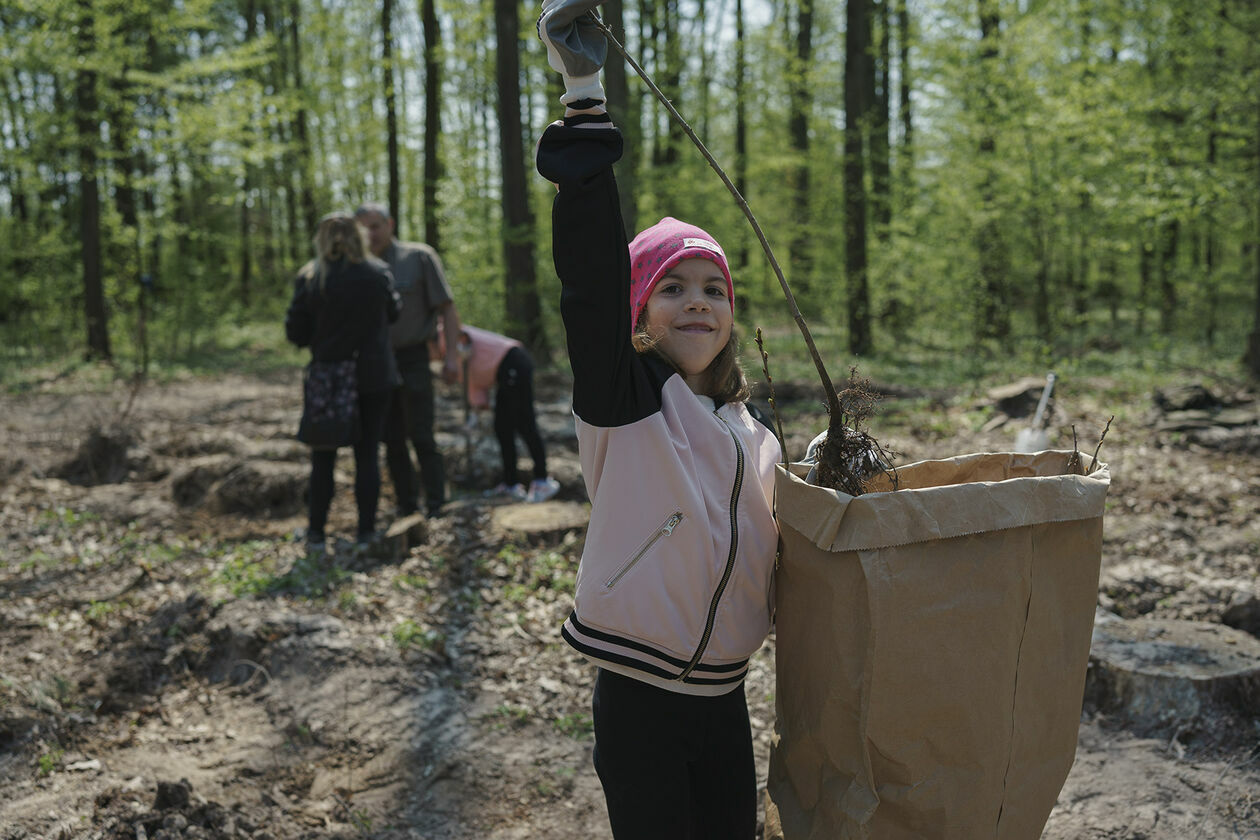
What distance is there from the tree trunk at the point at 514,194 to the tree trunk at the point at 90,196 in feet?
19.7

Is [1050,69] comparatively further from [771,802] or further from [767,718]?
[771,802]

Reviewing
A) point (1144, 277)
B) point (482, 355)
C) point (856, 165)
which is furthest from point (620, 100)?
point (1144, 277)

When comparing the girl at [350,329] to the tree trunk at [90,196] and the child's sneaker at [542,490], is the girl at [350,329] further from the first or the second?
the tree trunk at [90,196]

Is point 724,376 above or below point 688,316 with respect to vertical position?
below

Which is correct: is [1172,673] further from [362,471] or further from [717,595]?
[362,471]

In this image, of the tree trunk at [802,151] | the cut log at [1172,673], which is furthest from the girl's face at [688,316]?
the tree trunk at [802,151]

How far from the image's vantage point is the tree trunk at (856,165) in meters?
12.2

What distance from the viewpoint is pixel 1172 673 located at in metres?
2.94

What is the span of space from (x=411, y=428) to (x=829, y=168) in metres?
13.5

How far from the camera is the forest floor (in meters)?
2.69

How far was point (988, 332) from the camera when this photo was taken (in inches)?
444

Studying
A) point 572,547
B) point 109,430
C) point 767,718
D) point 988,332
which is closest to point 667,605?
point 767,718

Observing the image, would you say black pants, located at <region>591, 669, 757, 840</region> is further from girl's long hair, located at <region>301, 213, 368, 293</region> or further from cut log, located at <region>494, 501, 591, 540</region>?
girl's long hair, located at <region>301, 213, 368, 293</region>

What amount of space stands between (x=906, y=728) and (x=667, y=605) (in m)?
0.44
